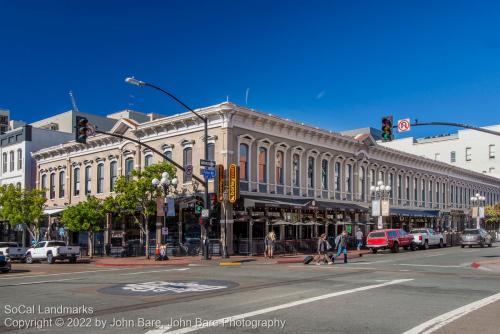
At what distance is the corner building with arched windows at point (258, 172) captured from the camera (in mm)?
33719

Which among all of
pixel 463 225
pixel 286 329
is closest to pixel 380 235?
pixel 286 329

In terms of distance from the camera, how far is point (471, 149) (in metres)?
79.7

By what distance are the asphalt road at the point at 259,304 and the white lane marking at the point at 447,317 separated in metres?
0.02

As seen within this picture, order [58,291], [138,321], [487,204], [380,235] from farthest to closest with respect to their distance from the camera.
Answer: [487,204] < [380,235] < [58,291] < [138,321]

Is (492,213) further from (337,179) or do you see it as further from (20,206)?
(20,206)

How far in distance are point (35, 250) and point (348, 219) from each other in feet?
77.1

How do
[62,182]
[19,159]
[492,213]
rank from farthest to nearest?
1. [492,213]
2. [19,159]
3. [62,182]

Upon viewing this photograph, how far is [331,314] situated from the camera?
10.8 m

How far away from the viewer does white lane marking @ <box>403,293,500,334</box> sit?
9094 millimetres

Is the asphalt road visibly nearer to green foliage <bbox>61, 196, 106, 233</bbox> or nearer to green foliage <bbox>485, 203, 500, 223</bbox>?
green foliage <bbox>61, 196, 106, 233</bbox>

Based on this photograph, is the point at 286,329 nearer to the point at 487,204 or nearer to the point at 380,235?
the point at 380,235

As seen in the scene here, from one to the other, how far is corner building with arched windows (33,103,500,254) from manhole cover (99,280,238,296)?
15167mm

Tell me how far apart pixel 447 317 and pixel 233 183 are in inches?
871

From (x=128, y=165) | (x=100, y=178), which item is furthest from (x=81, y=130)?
(x=100, y=178)
